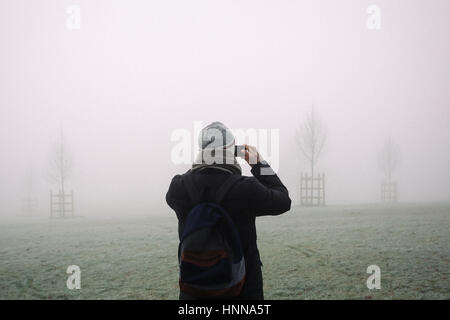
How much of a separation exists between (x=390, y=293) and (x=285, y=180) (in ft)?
177

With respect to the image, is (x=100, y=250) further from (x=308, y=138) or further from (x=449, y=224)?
(x=308, y=138)

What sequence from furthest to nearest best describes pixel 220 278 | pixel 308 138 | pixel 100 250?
pixel 308 138
pixel 100 250
pixel 220 278

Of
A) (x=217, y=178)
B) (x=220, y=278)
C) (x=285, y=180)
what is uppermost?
(x=217, y=178)

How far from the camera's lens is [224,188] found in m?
2.50

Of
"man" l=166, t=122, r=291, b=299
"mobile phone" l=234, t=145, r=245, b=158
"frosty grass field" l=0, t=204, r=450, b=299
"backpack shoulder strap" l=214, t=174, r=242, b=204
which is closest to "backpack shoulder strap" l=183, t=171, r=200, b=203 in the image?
"man" l=166, t=122, r=291, b=299

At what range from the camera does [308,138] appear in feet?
99.9

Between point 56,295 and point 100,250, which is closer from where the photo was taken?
point 56,295

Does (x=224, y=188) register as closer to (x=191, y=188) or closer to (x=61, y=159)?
(x=191, y=188)

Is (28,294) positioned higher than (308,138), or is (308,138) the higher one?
(308,138)

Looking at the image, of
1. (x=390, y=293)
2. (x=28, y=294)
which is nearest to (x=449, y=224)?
(x=390, y=293)

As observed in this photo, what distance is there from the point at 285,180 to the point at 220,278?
57.2 m

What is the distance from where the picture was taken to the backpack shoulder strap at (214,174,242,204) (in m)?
2.49

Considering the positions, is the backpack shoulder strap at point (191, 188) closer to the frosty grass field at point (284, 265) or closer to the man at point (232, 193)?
the man at point (232, 193)
